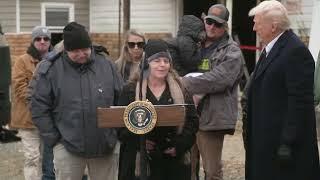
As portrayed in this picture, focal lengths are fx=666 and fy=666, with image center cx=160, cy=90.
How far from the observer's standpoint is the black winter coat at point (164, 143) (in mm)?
5287

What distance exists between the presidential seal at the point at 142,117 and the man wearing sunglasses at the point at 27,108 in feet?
8.29

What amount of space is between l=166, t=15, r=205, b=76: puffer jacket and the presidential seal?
1497mm

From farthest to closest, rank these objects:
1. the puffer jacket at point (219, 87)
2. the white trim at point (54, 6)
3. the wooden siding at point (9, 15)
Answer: the white trim at point (54, 6) < the wooden siding at point (9, 15) < the puffer jacket at point (219, 87)

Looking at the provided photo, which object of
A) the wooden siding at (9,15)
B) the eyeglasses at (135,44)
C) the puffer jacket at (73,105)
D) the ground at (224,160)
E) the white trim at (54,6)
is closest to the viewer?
the puffer jacket at (73,105)

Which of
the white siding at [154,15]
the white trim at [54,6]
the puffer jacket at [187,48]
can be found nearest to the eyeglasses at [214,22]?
the puffer jacket at [187,48]

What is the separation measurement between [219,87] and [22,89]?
2314mm

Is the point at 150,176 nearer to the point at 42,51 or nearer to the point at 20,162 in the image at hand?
the point at 42,51

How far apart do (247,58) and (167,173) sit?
1229cm

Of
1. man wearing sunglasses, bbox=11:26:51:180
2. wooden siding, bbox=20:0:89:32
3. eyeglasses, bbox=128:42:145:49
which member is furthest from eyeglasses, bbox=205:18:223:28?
wooden siding, bbox=20:0:89:32

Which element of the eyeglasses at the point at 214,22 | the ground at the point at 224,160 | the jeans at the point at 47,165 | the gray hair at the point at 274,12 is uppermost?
the gray hair at the point at 274,12

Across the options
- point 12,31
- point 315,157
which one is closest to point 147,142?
point 315,157

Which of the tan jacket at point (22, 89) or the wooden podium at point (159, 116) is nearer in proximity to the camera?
the wooden podium at point (159, 116)

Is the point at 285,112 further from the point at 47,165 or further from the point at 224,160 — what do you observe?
the point at 224,160

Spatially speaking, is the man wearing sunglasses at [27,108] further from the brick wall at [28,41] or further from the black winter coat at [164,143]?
the brick wall at [28,41]
